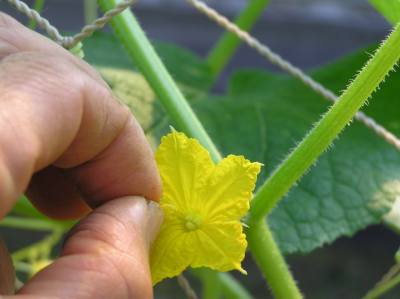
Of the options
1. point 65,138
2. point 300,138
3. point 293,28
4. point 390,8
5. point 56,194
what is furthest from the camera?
point 293,28

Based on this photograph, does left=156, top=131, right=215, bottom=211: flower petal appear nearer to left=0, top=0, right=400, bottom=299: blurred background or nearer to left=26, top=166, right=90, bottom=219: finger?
left=26, top=166, right=90, bottom=219: finger

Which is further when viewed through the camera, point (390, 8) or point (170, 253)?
point (390, 8)

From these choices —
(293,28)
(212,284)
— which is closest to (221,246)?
(212,284)

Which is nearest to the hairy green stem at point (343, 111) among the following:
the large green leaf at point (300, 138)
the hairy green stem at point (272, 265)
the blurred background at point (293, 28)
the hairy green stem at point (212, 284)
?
the hairy green stem at point (272, 265)

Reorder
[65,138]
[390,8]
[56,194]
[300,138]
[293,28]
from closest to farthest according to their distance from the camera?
[65,138] → [56,194] → [390,8] → [300,138] → [293,28]

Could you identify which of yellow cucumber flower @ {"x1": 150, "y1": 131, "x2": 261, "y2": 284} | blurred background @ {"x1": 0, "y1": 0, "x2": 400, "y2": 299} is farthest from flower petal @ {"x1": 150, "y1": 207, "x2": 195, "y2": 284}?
blurred background @ {"x1": 0, "y1": 0, "x2": 400, "y2": 299}

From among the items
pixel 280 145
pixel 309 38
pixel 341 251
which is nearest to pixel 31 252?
pixel 280 145

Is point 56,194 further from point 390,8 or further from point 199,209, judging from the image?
point 390,8
